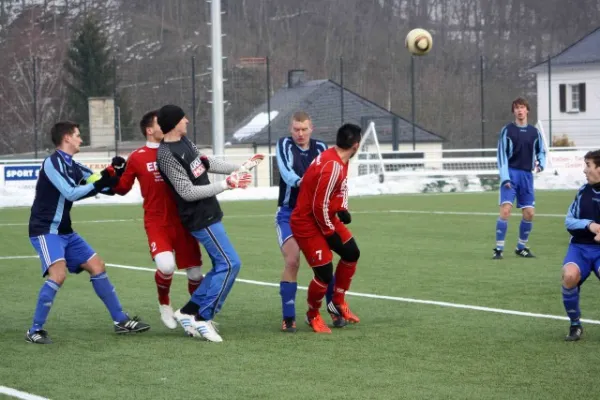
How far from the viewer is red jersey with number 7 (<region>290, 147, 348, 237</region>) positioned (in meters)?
Answer: 9.15

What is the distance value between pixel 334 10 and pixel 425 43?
2792 inches

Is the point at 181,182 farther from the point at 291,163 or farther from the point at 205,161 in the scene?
the point at 291,163

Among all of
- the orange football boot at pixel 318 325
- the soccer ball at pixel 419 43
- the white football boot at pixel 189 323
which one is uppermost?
the soccer ball at pixel 419 43

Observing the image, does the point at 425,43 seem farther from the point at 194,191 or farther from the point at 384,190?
the point at 194,191

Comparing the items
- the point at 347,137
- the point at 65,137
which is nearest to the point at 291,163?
the point at 347,137

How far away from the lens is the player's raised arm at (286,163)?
9.80 m

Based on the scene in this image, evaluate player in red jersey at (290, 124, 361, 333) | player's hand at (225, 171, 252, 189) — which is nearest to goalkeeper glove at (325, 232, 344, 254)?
player in red jersey at (290, 124, 361, 333)

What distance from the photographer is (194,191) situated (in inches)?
352

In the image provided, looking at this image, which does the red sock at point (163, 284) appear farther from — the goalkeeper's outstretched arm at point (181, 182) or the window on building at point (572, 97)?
the window on building at point (572, 97)

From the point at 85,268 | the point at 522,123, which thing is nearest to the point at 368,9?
the point at 522,123

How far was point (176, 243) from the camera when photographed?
9477 millimetres

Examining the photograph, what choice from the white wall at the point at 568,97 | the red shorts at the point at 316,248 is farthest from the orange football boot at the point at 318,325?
the white wall at the point at 568,97

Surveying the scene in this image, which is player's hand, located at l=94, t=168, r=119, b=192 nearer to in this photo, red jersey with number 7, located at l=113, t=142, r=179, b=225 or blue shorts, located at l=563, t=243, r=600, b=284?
red jersey with number 7, located at l=113, t=142, r=179, b=225

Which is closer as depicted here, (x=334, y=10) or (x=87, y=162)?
(x=87, y=162)
